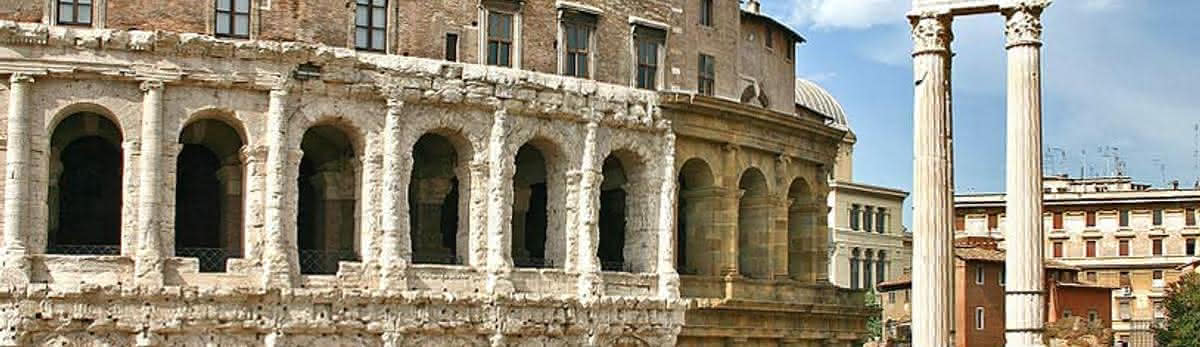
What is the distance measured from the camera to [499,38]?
125 feet

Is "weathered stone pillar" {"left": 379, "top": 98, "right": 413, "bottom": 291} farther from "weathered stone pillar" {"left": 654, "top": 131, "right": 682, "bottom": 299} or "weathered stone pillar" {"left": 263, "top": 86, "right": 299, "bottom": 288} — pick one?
"weathered stone pillar" {"left": 654, "top": 131, "right": 682, "bottom": 299}

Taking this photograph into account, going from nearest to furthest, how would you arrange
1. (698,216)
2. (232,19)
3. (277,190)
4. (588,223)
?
(277,190) < (232,19) < (588,223) < (698,216)

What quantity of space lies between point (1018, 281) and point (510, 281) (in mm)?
10933

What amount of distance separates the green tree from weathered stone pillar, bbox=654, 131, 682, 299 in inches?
1345

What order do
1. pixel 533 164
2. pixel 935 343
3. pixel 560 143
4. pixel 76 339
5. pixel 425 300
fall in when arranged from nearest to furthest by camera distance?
pixel 935 343, pixel 76 339, pixel 425 300, pixel 560 143, pixel 533 164

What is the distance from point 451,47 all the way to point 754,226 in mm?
9533

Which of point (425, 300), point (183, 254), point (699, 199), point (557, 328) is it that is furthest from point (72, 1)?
point (699, 199)

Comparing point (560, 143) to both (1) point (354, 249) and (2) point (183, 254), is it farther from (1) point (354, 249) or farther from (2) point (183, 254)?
(2) point (183, 254)

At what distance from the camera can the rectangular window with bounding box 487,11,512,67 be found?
37.9m

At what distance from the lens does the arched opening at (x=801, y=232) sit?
45125mm

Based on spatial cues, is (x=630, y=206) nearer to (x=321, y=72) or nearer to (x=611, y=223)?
(x=611, y=223)

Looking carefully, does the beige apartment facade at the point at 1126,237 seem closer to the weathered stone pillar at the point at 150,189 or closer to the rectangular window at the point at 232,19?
the rectangular window at the point at 232,19

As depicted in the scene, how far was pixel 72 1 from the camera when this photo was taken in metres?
33.4

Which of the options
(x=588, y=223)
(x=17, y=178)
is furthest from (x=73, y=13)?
(x=588, y=223)
